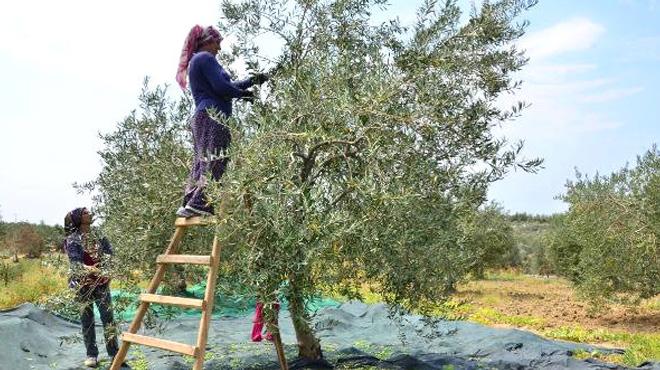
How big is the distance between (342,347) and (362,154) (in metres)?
5.68

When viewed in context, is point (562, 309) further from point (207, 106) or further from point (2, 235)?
point (2, 235)

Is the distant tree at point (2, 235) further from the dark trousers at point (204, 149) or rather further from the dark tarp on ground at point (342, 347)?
the dark trousers at point (204, 149)

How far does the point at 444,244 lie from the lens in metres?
6.96

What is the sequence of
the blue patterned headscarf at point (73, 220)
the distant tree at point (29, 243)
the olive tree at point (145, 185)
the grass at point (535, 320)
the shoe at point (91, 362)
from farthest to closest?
the distant tree at point (29, 243) → the grass at point (535, 320) → the shoe at point (91, 362) → the blue patterned headscarf at point (73, 220) → the olive tree at point (145, 185)

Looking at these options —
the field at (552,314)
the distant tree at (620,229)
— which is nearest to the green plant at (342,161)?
the field at (552,314)

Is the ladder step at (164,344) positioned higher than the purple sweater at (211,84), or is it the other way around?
the purple sweater at (211,84)

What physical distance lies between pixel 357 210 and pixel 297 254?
38.5 inches

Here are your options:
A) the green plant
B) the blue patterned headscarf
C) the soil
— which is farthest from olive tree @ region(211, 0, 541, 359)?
the soil

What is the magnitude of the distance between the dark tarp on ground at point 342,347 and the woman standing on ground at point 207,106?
9.61 feet

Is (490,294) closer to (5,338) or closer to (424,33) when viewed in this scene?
(5,338)

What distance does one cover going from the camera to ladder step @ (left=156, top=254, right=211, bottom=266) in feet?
20.3

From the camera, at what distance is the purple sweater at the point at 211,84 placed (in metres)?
6.48

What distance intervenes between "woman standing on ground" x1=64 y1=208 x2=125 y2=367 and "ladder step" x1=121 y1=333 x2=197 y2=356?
3.74 feet

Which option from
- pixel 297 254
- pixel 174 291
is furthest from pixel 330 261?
pixel 174 291
